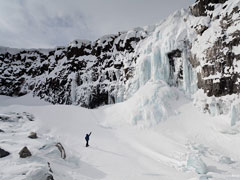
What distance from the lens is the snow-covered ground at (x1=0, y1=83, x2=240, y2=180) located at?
8.53m

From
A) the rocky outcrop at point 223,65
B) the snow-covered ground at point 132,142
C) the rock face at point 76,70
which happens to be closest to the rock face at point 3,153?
the snow-covered ground at point 132,142

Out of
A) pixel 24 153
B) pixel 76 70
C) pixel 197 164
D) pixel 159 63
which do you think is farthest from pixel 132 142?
pixel 76 70

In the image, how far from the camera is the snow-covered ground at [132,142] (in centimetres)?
853

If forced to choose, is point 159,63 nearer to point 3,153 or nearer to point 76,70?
point 3,153

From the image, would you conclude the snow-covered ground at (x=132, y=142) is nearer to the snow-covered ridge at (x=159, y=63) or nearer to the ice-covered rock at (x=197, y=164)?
the ice-covered rock at (x=197, y=164)

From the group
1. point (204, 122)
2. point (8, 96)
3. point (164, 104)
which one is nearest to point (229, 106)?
point (204, 122)

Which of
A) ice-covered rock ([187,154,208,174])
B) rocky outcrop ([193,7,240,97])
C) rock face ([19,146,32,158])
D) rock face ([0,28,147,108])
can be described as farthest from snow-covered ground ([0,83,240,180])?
rock face ([0,28,147,108])

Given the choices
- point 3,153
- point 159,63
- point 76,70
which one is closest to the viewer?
point 3,153

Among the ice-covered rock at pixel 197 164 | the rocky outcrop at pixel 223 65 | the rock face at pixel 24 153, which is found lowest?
the ice-covered rock at pixel 197 164

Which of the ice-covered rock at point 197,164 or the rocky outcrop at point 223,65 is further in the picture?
the rocky outcrop at point 223,65

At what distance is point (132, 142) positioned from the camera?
14.7 meters

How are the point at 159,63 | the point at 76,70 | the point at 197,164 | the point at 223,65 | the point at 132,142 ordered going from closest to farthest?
the point at 197,164 < the point at 132,142 < the point at 223,65 < the point at 159,63 < the point at 76,70

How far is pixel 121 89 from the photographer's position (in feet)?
104

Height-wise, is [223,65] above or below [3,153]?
above
